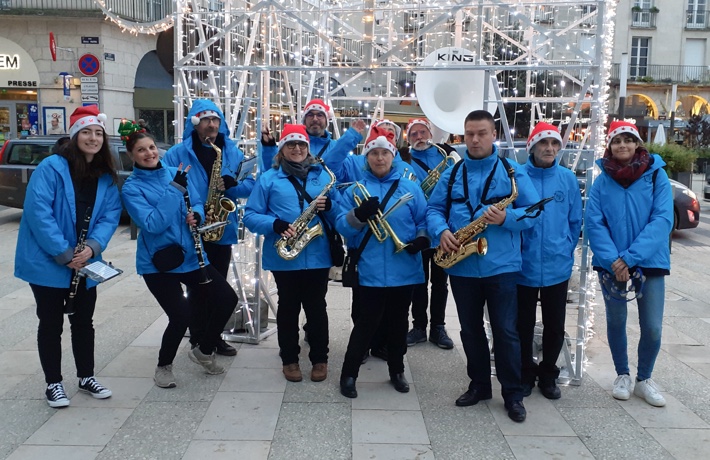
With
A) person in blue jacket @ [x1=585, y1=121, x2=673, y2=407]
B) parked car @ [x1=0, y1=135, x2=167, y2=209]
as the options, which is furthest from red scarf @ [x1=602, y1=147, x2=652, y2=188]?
parked car @ [x1=0, y1=135, x2=167, y2=209]

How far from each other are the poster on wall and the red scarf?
20639 millimetres

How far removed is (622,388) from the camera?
437 centimetres

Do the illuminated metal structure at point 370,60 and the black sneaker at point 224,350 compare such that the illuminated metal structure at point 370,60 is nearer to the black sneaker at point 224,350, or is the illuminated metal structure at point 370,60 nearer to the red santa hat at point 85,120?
the black sneaker at point 224,350

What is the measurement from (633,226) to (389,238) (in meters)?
1.58

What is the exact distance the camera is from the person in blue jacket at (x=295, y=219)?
172 inches

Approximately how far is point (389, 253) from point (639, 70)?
3971 centimetres

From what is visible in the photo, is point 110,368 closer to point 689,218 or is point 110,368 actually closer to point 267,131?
point 267,131

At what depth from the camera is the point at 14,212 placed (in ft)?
45.3

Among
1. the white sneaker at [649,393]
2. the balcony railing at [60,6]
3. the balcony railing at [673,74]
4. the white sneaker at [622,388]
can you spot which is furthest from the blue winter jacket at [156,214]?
the balcony railing at [673,74]

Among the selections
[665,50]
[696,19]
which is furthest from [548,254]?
[696,19]

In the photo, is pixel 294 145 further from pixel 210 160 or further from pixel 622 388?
pixel 622 388

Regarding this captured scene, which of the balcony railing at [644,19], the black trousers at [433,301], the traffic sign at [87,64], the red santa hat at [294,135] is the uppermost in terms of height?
the balcony railing at [644,19]

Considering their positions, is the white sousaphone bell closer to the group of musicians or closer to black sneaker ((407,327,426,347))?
black sneaker ((407,327,426,347))

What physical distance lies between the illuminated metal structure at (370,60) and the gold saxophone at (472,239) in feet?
3.42
